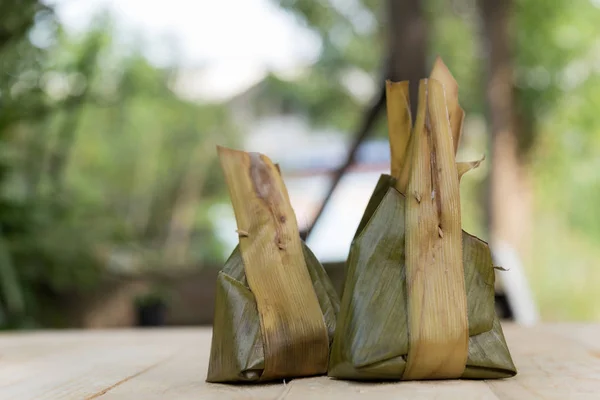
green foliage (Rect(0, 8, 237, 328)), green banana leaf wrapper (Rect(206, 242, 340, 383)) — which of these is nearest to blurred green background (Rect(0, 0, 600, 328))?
green foliage (Rect(0, 8, 237, 328))

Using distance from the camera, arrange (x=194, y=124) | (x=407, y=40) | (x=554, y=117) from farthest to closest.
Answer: (x=194, y=124)
(x=554, y=117)
(x=407, y=40)

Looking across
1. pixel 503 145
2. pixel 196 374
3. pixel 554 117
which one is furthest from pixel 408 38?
pixel 554 117

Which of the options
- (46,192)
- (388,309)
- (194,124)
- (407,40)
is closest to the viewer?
(388,309)

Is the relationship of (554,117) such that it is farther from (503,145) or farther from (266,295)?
(266,295)

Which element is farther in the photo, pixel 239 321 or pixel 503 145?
pixel 503 145

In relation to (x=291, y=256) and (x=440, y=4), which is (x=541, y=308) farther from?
(x=291, y=256)

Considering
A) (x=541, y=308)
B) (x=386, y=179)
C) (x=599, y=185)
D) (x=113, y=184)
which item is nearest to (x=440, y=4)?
(x=599, y=185)

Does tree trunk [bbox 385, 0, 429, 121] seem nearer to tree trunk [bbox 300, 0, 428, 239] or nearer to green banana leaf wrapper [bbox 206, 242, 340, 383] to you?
tree trunk [bbox 300, 0, 428, 239]
